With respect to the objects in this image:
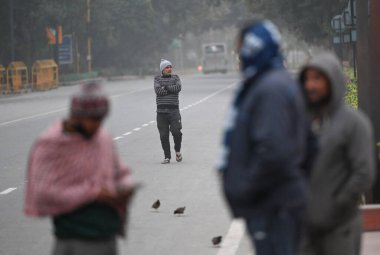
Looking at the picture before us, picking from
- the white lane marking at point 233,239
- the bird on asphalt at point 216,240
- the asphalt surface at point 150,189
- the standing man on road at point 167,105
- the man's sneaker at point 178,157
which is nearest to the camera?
the white lane marking at point 233,239

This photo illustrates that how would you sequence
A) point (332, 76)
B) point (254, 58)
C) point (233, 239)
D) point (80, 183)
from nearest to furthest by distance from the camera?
point (254, 58)
point (80, 183)
point (332, 76)
point (233, 239)

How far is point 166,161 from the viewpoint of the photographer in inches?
758

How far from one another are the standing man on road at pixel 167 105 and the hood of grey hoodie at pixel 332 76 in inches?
514

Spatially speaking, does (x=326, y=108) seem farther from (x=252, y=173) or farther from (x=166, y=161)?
(x=166, y=161)

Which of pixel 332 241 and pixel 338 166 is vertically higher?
pixel 338 166

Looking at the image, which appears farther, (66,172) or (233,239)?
(233,239)

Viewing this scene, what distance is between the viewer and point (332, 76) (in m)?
5.84

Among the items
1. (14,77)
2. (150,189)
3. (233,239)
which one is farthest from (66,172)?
(14,77)

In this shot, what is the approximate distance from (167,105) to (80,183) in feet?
44.8

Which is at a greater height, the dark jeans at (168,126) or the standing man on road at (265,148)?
the standing man on road at (265,148)

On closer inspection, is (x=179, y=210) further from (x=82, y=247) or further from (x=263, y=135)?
(x=263, y=135)

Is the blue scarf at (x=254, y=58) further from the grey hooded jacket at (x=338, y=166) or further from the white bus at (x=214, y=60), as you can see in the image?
the white bus at (x=214, y=60)

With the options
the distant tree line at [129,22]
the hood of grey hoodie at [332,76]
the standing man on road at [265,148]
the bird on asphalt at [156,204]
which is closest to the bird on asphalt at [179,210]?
the bird on asphalt at [156,204]

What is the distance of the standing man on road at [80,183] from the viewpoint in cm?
551
